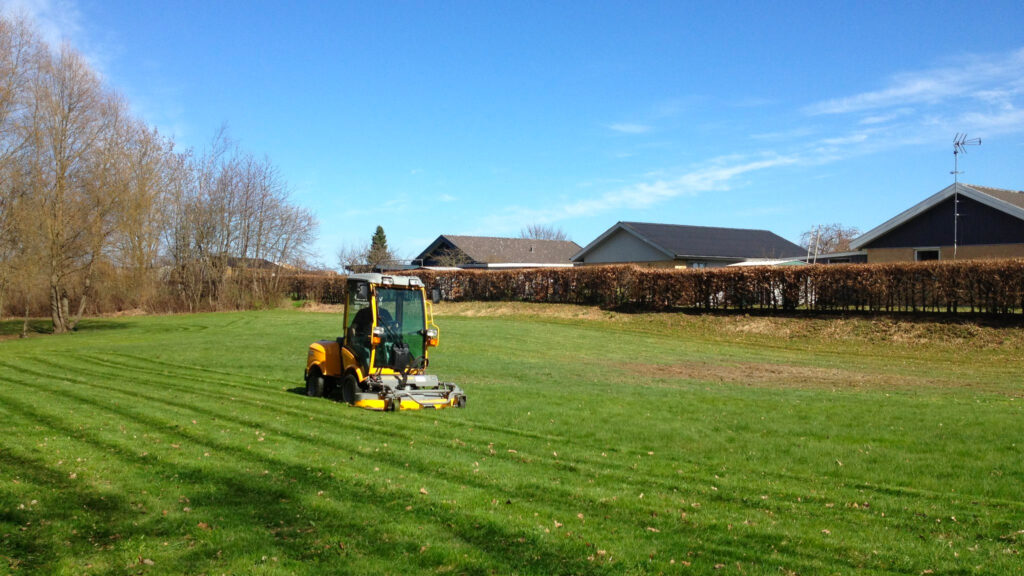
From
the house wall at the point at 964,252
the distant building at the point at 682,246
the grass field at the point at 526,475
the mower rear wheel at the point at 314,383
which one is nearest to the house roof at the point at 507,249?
the distant building at the point at 682,246

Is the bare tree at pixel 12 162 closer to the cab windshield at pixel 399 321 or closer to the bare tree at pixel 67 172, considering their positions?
the bare tree at pixel 67 172

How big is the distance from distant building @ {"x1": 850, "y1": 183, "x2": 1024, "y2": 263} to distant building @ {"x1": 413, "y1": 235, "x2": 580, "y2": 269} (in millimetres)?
29452

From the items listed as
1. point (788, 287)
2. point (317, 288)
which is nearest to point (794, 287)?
point (788, 287)

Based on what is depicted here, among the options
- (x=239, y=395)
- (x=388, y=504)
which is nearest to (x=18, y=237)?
(x=239, y=395)

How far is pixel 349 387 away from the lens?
13500mm

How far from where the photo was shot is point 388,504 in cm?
700

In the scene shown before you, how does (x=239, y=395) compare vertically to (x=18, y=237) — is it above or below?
below

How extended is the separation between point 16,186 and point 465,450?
30.4 metres

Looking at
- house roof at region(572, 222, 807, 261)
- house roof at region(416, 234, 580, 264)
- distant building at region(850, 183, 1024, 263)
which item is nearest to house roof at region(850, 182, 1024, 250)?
distant building at region(850, 183, 1024, 263)

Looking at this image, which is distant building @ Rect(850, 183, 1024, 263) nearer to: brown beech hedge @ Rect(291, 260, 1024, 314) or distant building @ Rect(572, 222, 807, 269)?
brown beech hedge @ Rect(291, 260, 1024, 314)

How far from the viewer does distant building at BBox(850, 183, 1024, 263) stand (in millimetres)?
31375

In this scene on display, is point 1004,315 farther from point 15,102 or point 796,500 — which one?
point 15,102

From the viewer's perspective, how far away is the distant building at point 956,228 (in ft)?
103

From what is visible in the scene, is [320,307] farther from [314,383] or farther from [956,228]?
[956,228]
